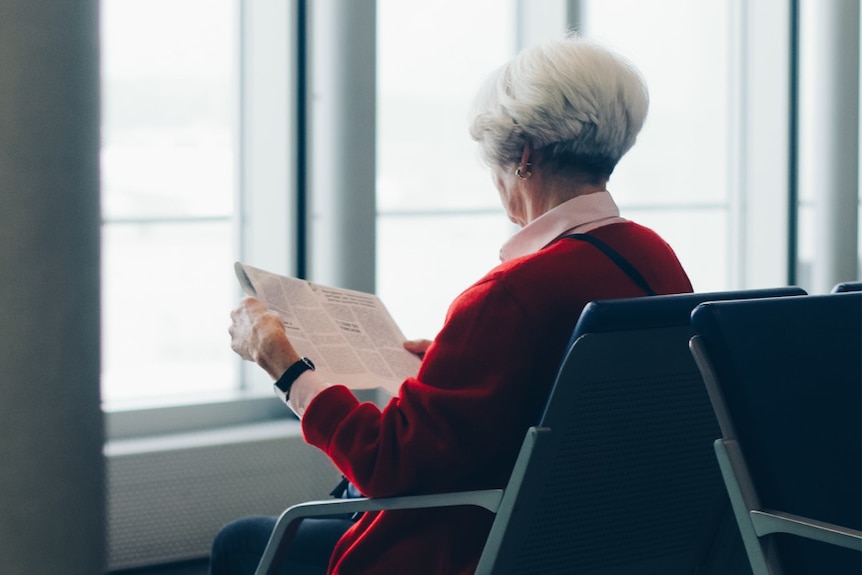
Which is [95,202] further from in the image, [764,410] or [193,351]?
[193,351]

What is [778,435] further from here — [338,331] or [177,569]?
[177,569]

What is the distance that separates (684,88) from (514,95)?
3149 mm

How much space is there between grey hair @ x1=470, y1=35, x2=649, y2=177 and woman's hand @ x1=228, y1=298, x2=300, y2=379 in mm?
479

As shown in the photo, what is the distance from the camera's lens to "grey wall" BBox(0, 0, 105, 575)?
182cm

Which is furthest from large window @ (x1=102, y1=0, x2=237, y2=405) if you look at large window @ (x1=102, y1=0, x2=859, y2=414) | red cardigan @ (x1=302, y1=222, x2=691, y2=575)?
red cardigan @ (x1=302, y1=222, x2=691, y2=575)

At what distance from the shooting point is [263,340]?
1796 mm

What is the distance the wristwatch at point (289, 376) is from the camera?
5.77 feet

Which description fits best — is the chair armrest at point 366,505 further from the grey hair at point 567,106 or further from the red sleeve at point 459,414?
the grey hair at point 567,106

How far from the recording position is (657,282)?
1.71 metres

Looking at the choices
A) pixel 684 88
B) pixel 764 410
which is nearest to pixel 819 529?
pixel 764 410

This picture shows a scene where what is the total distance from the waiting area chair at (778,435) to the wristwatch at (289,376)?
0.69 m

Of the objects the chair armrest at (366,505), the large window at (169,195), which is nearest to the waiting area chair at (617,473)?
the chair armrest at (366,505)

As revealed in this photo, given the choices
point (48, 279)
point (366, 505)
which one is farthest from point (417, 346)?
point (48, 279)

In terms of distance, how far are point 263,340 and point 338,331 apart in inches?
8.2
